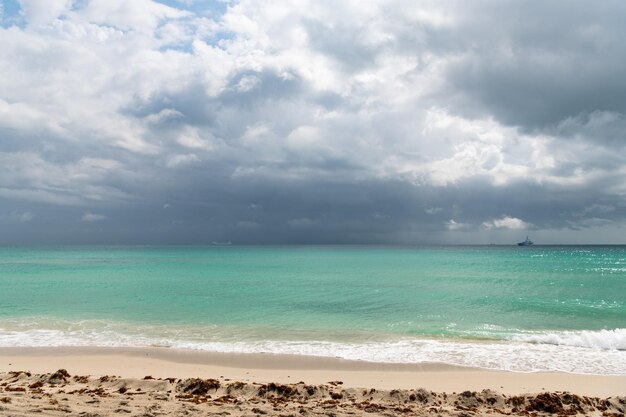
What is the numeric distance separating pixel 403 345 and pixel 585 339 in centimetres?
813

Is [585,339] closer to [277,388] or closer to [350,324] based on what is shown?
[350,324]

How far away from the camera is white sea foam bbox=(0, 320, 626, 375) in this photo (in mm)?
13836

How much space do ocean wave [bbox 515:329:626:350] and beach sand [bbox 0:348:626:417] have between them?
15.2 ft

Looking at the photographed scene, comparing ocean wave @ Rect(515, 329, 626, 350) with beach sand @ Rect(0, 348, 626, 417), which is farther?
ocean wave @ Rect(515, 329, 626, 350)

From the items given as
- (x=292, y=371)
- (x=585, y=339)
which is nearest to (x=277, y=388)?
(x=292, y=371)

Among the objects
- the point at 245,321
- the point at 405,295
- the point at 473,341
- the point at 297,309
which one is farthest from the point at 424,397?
the point at 405,295

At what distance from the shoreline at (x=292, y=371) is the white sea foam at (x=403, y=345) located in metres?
0.74

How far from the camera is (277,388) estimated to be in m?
10.1

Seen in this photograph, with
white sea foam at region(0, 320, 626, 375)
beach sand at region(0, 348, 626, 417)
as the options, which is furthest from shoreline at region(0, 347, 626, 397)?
white sea foam at region(0, 320, 626, 375)

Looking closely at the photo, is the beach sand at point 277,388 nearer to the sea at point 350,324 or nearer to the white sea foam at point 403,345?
the white sea foam at point 403,345

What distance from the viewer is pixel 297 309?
25.2 m

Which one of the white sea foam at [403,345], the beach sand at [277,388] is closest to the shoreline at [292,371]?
the beach sand at [277,388]

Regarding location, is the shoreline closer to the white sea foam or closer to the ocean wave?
the white sea foam

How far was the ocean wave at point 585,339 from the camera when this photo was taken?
53.4 feet
